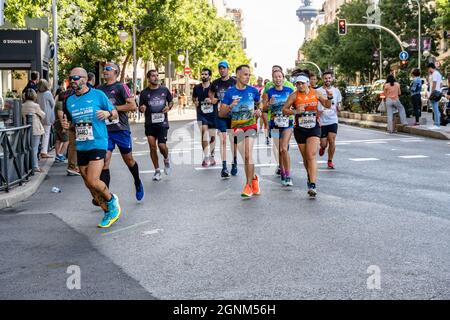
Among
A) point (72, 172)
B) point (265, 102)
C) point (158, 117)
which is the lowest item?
point (72, 172)

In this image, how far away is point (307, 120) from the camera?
36.3 ft

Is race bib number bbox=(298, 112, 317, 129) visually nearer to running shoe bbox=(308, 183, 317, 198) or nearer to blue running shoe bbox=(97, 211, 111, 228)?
running shoe bbox=(308, 183, 317, 198)

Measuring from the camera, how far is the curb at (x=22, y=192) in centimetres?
1105

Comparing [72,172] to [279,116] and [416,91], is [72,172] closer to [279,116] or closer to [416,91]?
[279,116]

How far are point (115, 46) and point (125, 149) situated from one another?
37050mm

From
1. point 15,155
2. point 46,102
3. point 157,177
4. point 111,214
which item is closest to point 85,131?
point 111,214

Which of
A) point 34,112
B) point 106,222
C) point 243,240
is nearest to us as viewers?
point 243,240

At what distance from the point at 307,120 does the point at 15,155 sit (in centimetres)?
462

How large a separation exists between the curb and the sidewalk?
12105mm

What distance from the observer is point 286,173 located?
11969 mm

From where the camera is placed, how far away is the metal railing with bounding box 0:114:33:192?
462 inches

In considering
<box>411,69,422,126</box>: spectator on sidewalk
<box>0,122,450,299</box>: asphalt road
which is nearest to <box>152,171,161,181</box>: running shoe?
<box>0,122,450,299</box>: asphalt road
